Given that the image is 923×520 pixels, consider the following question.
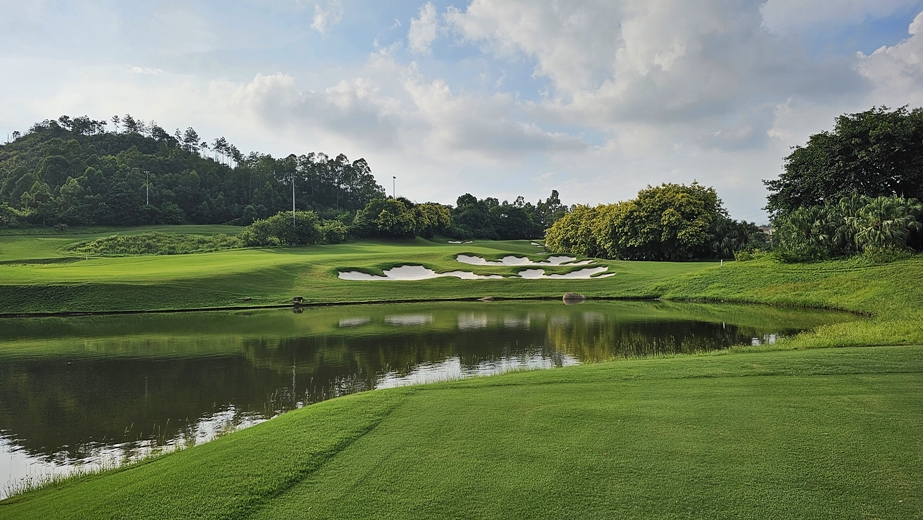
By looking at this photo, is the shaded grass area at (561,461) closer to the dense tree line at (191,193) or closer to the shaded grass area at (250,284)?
the shaded grass area at (250,284)

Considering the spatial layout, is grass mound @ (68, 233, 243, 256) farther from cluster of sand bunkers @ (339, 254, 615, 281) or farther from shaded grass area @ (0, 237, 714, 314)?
cluster of sand bunkers @ (339, 254, 615, 281)

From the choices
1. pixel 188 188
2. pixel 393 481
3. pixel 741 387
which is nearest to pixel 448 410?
pixel 393 481

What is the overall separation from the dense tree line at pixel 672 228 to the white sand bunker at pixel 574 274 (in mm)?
11753

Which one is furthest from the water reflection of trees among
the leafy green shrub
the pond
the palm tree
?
the leafy green shrub

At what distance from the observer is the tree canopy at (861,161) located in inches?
1316

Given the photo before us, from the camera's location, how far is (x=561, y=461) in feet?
17.4

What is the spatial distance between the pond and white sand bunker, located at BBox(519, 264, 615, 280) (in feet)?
25.5

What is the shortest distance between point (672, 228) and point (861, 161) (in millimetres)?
14147

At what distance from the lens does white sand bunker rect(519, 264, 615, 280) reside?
116 ft

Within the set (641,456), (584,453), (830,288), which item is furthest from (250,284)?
(830,288)

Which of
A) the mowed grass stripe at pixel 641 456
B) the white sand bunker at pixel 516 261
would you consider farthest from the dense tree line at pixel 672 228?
the mowed grass stripe at pixel 641 456

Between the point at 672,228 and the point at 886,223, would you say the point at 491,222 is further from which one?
the point at 886,223

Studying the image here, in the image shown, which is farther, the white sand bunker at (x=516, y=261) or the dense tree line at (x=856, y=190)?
the white sand bunker at (x=516, y=261)

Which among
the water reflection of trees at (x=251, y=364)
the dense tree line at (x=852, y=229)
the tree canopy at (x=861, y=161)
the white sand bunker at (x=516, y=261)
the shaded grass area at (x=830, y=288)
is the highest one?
the tree canopy at (x=861, y=161)
